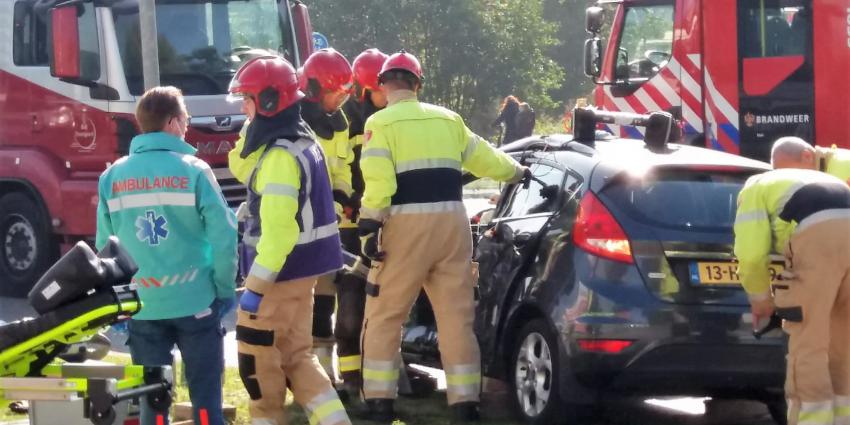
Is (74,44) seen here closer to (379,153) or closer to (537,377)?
(379,153)

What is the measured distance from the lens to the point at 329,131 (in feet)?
25.5

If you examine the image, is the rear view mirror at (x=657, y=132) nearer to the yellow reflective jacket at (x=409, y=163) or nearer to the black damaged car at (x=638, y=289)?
the black damaged car at (x=638, y=289)

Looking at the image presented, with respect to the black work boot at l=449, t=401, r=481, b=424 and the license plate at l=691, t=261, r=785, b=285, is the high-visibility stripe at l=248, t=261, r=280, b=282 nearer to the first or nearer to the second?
the black work boot at l=449, t=401, r=481, b=424

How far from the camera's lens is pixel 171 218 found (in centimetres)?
584

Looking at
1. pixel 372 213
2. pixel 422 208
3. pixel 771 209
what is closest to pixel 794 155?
pixel 771 209

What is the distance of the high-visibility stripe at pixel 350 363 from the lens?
7996 mm

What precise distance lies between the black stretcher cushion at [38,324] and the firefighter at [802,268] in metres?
3.11

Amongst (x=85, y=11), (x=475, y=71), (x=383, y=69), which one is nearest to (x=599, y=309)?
(x=383, y=69)

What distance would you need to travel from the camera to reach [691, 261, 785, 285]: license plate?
22.1 feet

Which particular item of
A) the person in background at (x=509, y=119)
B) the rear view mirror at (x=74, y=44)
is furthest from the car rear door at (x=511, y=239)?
the person in background at (x=509, y=119)

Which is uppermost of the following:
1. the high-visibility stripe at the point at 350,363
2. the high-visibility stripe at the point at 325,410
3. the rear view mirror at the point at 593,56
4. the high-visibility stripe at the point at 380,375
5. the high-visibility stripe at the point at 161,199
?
the rear view mirror at the point at 593,56

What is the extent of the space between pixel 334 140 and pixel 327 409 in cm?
219

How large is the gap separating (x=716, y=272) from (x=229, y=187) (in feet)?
21.1

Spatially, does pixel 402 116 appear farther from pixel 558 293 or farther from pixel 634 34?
pixel 634 34
